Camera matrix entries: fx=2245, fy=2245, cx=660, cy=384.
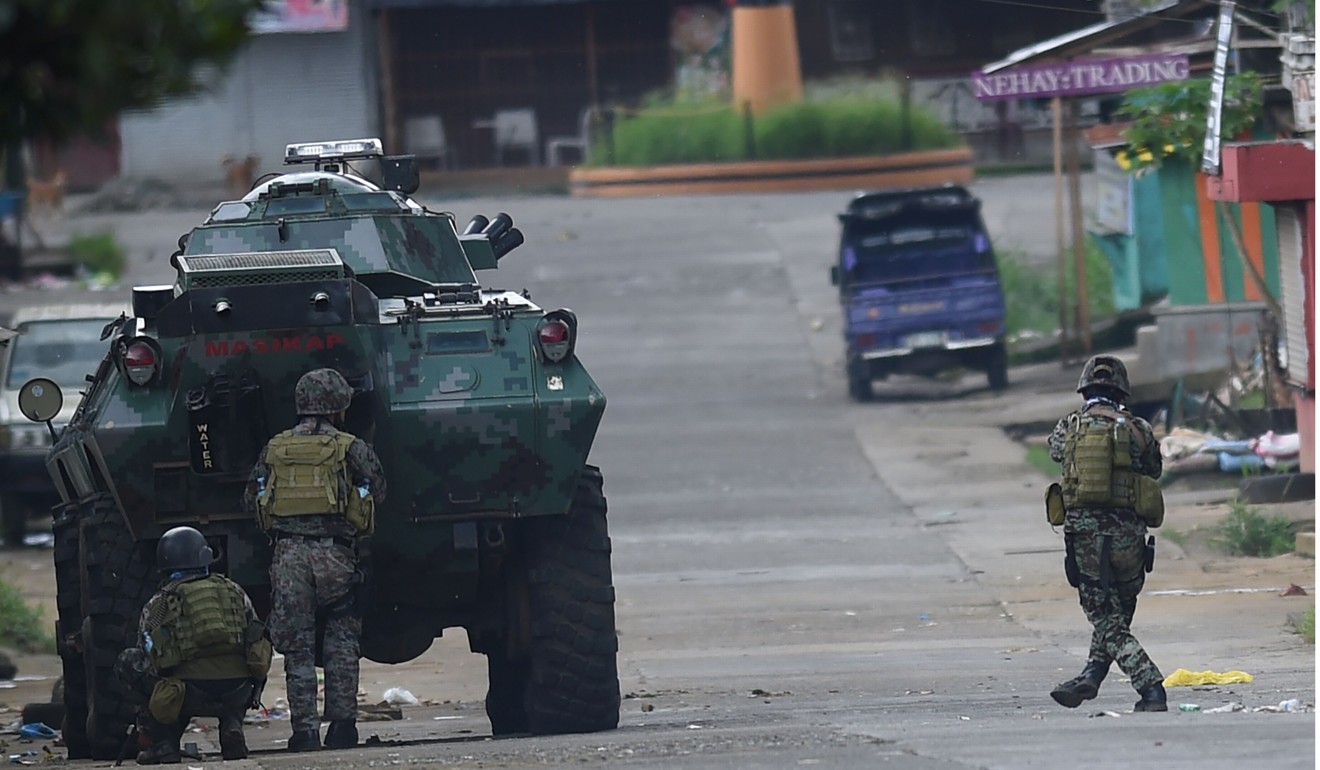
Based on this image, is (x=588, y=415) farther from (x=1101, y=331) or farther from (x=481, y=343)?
(x=1101, y=331)

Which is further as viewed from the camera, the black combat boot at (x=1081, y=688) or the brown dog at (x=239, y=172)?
the brown dog at (x=239, y=172)

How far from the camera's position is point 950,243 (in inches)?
892

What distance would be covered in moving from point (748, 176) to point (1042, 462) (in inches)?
552

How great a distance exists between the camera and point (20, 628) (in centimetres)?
1312

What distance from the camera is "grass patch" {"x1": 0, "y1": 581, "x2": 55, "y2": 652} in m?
13.1

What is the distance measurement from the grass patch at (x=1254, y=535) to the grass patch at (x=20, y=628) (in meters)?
7.23

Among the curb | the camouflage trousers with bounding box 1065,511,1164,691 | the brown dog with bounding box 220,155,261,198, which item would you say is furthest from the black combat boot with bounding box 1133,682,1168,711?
the brown dog with bounding box 220,155,261,198

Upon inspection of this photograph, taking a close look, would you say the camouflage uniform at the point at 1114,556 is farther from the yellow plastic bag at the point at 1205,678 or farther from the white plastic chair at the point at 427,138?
the white plastic chair at the point at 427,138

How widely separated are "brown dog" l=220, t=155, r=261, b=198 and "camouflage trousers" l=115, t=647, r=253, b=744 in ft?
77.1

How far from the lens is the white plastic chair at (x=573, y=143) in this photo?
3362 cm

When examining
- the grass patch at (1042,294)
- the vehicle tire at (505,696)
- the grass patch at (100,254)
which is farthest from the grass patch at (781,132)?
the vehicle tire at (505,696)

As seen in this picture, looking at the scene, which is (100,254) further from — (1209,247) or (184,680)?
(184,680)

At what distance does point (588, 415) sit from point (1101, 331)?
49.5 ft

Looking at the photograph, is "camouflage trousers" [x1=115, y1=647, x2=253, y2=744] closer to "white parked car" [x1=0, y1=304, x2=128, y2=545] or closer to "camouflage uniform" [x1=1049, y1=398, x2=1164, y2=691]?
"camouflage uniform" [x1=1049, y1=398, x2=1164, y2=691]
